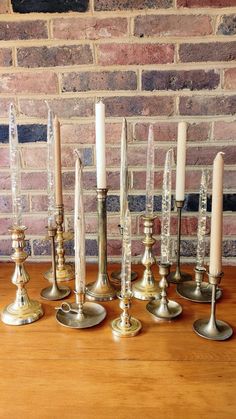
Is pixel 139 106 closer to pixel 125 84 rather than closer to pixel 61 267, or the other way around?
pixel 125 84

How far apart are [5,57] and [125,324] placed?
866 mm

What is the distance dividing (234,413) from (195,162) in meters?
0.80

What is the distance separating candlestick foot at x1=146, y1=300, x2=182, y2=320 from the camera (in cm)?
106

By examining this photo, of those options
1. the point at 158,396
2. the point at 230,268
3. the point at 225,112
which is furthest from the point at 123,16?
the point at 158,396

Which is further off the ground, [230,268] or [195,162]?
[195,162]

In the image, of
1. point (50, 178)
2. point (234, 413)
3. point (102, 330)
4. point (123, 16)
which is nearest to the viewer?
point (234, 413)

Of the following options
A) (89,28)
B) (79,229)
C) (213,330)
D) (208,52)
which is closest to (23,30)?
(89,28)

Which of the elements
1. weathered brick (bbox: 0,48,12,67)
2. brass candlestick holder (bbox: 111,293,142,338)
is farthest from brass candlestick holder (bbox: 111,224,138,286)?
weathered brick (bbox: 0,48,12,67)

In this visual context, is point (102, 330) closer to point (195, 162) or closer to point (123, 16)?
point (195, 162)

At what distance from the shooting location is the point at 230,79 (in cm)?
130

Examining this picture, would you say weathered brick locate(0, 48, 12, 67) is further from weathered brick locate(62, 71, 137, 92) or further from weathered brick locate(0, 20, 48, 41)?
weathered brick locate(62, 71, 137, 92)

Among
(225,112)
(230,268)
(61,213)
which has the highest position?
(225,112)

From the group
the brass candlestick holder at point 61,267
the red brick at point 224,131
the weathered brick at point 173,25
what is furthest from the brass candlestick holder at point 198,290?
the weathered brick at point 173,25

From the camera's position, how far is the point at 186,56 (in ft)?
4.24
